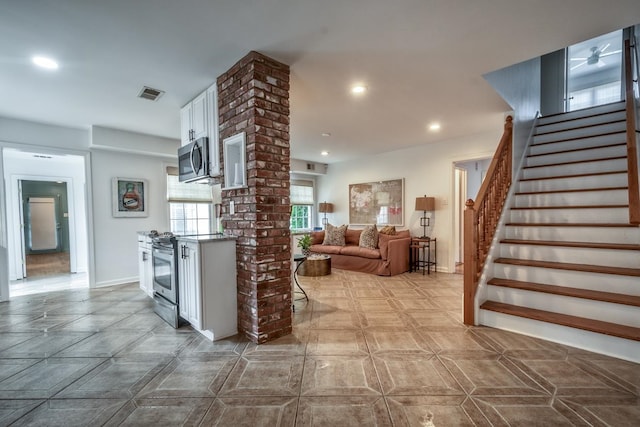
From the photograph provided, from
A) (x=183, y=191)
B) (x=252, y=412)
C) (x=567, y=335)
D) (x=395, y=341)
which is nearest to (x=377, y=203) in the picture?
(x=183, y=191)

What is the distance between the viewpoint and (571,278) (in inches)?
102

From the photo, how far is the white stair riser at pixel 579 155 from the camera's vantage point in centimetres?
343

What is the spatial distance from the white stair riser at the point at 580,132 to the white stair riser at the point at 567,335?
304 centimetres

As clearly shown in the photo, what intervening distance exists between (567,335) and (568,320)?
0.12m

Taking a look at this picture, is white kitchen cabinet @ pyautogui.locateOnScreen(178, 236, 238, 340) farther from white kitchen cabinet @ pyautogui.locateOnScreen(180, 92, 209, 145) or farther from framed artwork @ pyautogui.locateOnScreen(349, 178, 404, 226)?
framed artwork @ pyautogui.locateOnScreen(349, 178, 404, 226)

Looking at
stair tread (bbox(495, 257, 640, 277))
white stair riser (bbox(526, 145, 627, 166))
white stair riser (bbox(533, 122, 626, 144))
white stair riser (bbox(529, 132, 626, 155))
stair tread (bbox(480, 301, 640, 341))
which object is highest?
Answer: white stair riser (bbox(533, 122, 626, 144))

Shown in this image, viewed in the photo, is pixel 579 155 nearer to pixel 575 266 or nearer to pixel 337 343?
pixel 575 266

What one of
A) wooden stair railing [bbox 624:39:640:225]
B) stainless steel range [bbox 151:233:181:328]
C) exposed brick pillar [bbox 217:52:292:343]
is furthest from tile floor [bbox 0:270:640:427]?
wooden stair railing [bbox 624:39:640:225]

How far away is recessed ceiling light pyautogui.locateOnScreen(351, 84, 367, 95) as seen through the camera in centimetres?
294

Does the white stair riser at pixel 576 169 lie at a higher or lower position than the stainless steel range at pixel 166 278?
higher

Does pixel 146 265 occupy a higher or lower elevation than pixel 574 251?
lower

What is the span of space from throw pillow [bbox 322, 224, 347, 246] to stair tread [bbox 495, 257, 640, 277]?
3.30 meters

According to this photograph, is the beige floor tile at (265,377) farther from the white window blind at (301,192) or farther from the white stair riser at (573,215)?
the white window blind at (301,192)

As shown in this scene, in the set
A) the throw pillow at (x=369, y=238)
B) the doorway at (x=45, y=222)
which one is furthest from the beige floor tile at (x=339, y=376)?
the doorway at (x=45, y=222)
